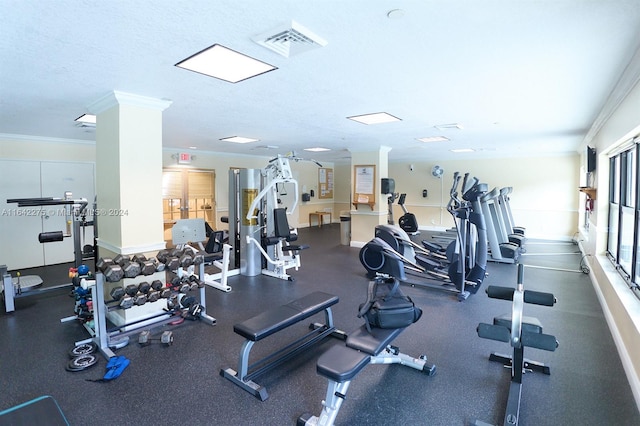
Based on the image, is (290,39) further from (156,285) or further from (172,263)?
(156,285)

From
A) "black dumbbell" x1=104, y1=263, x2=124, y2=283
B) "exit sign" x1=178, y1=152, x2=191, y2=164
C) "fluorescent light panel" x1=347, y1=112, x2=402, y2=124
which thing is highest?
"fluorescent light panel" x1=347, y1=112, x2=402, y2=124

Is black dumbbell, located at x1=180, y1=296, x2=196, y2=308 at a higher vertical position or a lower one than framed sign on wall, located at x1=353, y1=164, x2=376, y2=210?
lower

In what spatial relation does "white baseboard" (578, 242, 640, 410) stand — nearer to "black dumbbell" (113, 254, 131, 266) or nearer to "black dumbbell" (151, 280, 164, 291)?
"black dumbbell" (151, 280, 164, 291)

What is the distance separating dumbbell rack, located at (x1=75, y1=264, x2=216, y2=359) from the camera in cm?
279

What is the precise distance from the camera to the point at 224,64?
236 cm

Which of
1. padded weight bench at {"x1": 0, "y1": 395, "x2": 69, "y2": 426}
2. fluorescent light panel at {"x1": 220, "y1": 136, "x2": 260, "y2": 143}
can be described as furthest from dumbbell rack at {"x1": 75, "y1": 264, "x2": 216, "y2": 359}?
fluorescent light panel at {"x1": 220, "y1": 136, "x2": 260, "y2": 143}

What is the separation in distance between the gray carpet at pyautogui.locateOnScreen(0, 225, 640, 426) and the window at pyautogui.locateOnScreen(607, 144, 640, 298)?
60 cm

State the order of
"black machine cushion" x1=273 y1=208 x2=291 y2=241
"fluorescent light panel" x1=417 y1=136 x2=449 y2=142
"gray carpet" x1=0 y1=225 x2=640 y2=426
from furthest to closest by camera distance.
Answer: "fluorescent light panel" x1=417 y1=136 x2=449 y2=142
"black machine cushion" x1=273 y1=208 x2=291 y2=241
"gray carpet" x1=0 y1=225 x2=640 y2=426

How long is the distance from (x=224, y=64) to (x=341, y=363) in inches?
82.4

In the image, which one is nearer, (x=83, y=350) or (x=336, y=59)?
(x=336, y=59)

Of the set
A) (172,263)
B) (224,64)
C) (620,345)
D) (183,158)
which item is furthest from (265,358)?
(183,158)

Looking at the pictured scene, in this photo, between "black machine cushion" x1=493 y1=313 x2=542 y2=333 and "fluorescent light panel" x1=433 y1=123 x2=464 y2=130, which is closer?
"black machine cushion" x1=493 y1=313 x2=542 y2=333

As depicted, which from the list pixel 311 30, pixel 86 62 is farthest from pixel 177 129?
pixel 311 30

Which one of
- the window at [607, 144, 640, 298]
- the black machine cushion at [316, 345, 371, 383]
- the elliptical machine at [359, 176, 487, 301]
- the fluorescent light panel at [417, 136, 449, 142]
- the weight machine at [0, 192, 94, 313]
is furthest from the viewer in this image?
the fluorescent light panel at [417, 136, 449, 142]
